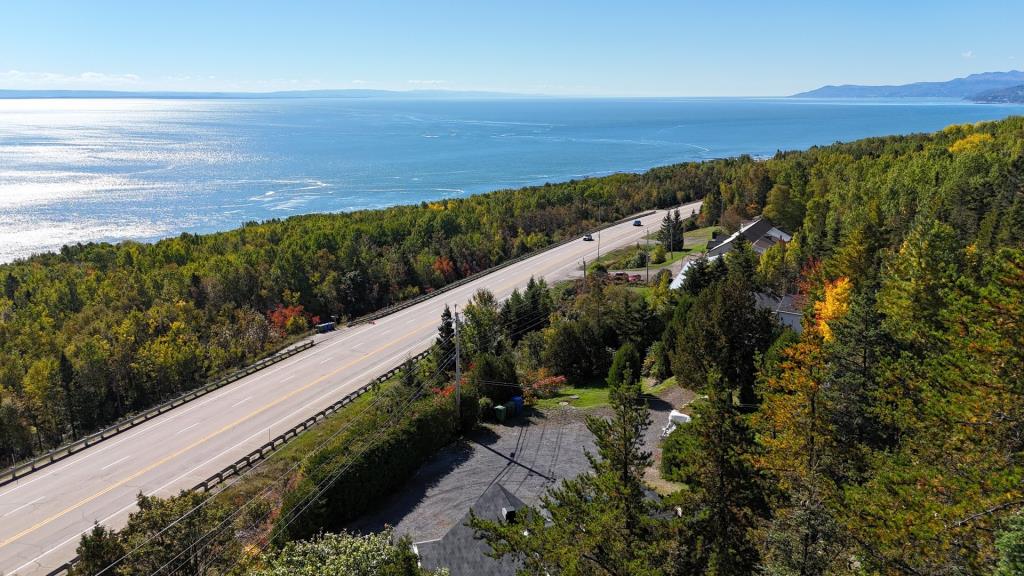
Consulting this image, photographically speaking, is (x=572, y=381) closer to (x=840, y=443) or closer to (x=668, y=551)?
(x=840, y=443)

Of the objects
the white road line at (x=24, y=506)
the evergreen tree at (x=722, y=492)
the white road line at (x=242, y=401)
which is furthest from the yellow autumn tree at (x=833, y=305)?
the white road line at (x=24, y=506)

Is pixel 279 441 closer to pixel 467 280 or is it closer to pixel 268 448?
pixel 268 448

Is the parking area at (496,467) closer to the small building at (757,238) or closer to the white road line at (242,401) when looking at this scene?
the white road line at (242,401)

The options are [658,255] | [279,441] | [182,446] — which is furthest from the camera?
[658,255]

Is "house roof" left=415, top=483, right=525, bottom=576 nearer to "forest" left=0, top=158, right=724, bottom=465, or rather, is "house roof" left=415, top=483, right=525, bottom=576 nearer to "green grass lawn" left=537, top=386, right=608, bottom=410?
"green grass lawn" left=537, top=386, right=608, bottom=410

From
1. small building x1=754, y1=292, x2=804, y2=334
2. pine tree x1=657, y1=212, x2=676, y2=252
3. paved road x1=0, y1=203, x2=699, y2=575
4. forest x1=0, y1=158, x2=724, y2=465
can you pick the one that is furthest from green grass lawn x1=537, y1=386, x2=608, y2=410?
pine tree x1=657, y1=212, x2=676, y2=252

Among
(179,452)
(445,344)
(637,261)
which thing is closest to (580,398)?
(445,344)

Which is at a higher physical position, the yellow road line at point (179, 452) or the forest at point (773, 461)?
the forest at point (773, 461)
